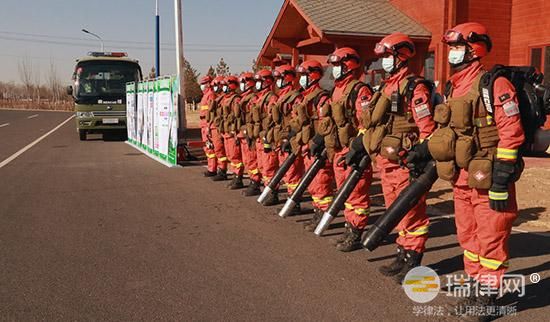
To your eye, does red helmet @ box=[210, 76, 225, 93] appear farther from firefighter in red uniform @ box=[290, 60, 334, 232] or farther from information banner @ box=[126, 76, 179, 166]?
firefighter in red uniform @ box=[290, 60, 334, 232]

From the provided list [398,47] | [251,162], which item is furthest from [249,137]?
[398,47]

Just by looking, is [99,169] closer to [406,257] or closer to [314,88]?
[314,88]

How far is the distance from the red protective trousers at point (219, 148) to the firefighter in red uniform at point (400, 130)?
5170mm

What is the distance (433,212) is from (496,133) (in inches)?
145

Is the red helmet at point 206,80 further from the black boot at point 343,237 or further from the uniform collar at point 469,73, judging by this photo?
the uniform collar at point 469,73

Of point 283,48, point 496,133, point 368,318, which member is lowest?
point 368,318

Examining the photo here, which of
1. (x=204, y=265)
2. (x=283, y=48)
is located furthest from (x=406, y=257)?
(x=283, y=48)

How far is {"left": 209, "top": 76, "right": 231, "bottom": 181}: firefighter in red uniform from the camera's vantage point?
9469 millimetres

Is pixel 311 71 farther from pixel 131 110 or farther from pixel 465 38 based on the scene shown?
pixel 131 110

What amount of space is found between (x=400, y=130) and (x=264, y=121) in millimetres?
3444

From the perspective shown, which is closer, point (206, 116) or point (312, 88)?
point (312, 88)

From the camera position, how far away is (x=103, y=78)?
18672mm

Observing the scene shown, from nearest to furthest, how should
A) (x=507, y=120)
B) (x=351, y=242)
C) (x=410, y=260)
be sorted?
(x=507, y=120)
(x=410, y=260)
(x=351, y=242)

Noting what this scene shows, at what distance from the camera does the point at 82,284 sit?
4340 millimetres
